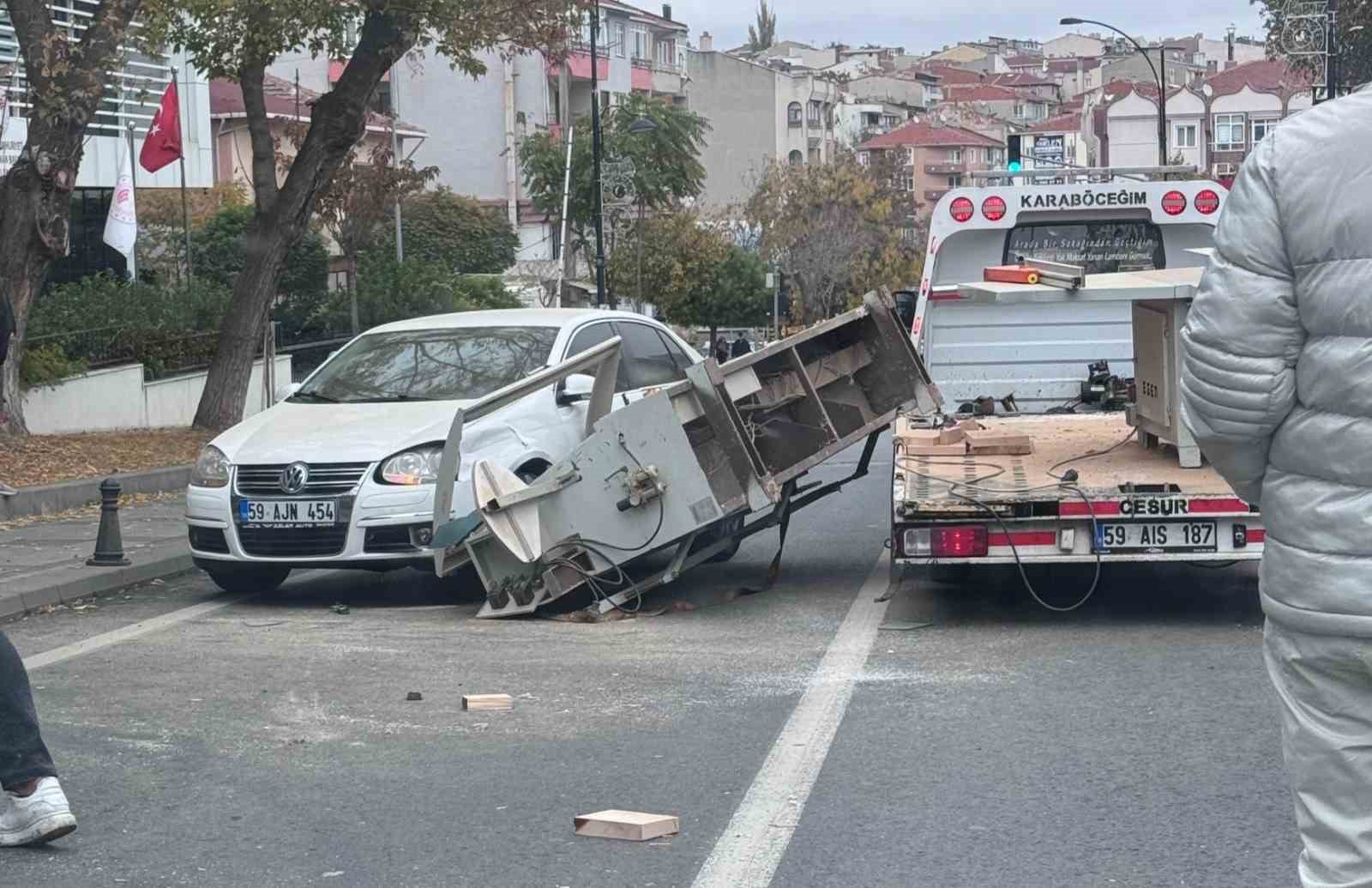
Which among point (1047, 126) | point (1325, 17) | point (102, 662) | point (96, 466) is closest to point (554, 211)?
point (1325, 17)

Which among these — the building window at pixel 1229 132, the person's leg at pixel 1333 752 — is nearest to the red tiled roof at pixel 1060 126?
the building window at pixel 1229 132

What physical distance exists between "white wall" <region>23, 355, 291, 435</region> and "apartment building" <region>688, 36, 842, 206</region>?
253ft

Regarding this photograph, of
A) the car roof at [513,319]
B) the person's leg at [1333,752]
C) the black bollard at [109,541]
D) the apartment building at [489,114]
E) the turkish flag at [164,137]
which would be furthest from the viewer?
the apartment building at [489,114]

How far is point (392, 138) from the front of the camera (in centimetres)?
4025

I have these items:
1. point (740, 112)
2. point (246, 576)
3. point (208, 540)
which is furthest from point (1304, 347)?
point (740, 112)

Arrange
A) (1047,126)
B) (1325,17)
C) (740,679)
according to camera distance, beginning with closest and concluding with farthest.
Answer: (740,679)
(1325,17)
(1047,126)

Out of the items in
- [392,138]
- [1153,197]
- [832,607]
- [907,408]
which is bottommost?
[832,607]

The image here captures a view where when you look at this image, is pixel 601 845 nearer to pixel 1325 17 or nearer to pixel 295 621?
pixel 295 621

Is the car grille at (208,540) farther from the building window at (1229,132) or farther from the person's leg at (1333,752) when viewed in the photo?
the building window at (1229,132)

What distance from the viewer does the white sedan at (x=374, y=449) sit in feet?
33.7

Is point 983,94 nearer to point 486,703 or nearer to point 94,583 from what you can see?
point 94,583

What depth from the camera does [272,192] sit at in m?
22.5

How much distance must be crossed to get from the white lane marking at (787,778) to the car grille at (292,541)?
284 centimetres

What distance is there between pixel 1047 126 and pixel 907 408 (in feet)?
390
